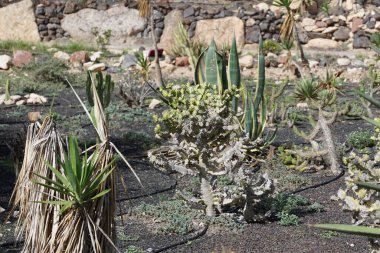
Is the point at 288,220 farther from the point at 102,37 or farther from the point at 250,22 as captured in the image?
the point at 250,22

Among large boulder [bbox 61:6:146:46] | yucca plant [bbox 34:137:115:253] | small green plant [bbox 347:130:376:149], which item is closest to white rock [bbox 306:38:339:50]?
large boulder [bbox 61:6:146:46]

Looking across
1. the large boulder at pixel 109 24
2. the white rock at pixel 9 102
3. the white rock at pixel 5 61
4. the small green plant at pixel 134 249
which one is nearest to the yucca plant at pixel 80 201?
the small green plant at pixel 134 249

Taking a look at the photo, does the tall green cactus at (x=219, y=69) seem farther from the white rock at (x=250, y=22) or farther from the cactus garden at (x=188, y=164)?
the white rock at (x=250, y=22)

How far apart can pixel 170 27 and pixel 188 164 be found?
14.5 meters

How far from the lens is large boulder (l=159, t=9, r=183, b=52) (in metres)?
19.6

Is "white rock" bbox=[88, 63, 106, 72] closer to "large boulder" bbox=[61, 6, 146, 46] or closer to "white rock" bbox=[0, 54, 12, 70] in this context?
"white rock" bbox=[0, 54, 12, 70]

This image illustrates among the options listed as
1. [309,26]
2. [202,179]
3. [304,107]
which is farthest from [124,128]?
[309,26]

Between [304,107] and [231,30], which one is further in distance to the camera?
[231,30]

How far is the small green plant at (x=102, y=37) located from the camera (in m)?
19.8

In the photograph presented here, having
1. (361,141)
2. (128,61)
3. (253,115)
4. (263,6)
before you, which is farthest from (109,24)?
(253,115)

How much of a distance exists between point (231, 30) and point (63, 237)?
16.8m

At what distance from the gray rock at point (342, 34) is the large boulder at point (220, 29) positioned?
2301 millimetres

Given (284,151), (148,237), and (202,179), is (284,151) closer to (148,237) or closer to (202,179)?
(202,179)

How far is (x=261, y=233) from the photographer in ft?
20.2
